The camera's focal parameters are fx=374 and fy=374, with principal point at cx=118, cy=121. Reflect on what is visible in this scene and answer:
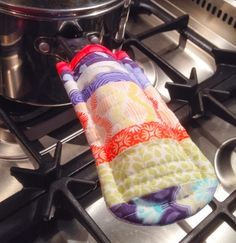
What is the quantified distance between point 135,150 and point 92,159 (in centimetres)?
14

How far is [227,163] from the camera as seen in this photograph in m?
0.48

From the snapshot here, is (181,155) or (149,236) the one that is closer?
(181,155)

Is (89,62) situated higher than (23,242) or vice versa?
(89,62)

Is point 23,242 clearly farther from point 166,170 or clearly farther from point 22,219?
point 166,170

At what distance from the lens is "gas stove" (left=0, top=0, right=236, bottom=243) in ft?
1.28

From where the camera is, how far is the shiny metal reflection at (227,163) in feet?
1.51

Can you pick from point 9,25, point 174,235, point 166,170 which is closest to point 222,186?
point 174,235

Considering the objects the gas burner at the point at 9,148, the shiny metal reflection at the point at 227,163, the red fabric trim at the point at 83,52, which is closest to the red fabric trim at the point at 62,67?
the red fabric trim at the point at 83,52

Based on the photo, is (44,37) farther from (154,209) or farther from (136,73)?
(154,209)

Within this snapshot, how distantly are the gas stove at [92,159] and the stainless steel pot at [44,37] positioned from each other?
0.04 m

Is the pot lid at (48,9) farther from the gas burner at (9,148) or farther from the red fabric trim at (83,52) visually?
the gas burner at (9,148)

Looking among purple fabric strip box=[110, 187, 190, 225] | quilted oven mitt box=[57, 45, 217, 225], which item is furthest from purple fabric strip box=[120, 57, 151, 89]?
purple fabric strip box=[110, 187, 190, 225]

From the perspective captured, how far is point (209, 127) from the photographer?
52 cm

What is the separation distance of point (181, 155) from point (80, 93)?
0.11 m
